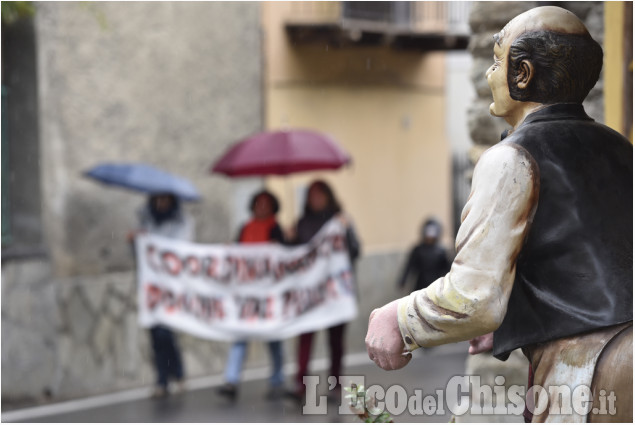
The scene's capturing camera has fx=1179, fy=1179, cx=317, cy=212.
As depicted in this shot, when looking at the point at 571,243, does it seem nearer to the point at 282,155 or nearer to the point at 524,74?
the point at 524,74

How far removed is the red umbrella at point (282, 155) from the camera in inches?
420

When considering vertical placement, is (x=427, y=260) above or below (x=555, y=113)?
below

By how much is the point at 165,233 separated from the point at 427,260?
4.88 m

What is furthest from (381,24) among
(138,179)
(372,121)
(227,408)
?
(227,408)

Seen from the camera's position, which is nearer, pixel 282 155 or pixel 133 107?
pixel 282 155

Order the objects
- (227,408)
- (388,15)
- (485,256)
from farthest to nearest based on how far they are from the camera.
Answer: (388,15)
(227,408)
(485,256)

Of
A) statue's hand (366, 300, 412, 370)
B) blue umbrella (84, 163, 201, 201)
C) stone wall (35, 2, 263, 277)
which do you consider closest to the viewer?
statue's hand (366, 300, 412, 370)

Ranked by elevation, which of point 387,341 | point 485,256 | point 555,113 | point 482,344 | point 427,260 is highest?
point 555,113

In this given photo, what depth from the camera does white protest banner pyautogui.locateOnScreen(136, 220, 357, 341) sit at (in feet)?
33.1

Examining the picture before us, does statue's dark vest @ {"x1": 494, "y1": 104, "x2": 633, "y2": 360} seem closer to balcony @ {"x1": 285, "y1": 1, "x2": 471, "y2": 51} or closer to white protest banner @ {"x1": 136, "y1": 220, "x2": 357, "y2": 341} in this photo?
white protest banner @ {"x1": 136, "y1": 220, "x2": 357, "y2": 341}

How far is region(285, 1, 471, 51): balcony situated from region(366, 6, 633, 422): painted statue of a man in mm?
11779

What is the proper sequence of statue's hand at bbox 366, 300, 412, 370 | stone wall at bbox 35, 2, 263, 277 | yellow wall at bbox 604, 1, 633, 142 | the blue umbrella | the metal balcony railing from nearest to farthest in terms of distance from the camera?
statue's hand at bbox 366, 300, 412, 370
yellow wall at bbox 604, 1, 633, 142
the blue umbrella
stone wall at bbox 35, 2, 263, 277
the metal balcony railing

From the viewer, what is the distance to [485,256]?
107 inches

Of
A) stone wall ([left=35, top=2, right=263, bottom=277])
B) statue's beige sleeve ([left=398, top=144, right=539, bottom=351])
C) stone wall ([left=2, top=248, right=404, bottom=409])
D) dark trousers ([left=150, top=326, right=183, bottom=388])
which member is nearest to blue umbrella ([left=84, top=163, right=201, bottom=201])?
stone wall ([left=35, top=2, right=263, bottom=277])
